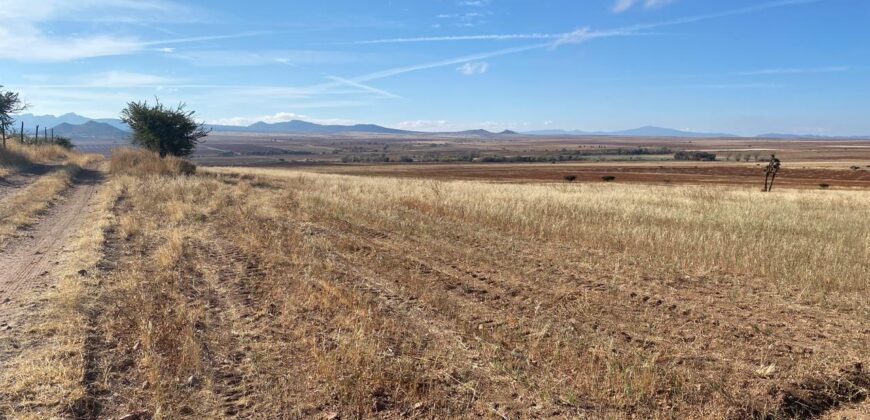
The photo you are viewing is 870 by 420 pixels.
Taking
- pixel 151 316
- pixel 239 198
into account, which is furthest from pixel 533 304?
pixel 239 198

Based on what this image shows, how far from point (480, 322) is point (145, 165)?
93.7 feet

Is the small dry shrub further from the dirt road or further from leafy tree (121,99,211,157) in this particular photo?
the dirt road

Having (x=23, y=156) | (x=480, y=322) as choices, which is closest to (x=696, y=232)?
(x=480, y=322)

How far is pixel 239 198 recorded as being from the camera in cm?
1775

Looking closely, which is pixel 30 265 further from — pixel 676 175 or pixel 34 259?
pixel 676 175

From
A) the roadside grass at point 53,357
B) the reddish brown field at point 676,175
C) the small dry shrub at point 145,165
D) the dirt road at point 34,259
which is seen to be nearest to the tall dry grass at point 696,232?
the dirt road at point 34,259

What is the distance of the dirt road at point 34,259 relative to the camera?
6.13 meters

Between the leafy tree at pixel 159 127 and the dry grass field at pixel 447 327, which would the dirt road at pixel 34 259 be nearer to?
the dry grass field at pixel 447 327

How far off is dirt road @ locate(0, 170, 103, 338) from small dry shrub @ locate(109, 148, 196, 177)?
13.6 meters

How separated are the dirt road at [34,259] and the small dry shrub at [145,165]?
13.6 m

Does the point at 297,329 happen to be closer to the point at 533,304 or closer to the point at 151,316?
the point at 151,316

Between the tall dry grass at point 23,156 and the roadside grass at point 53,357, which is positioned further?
the tall dry grass at point 23,156

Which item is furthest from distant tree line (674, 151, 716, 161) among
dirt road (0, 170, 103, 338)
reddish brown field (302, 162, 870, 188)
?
dirt road (0, 170, 103, 338)

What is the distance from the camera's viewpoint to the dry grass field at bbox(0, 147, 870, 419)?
4.17 m
